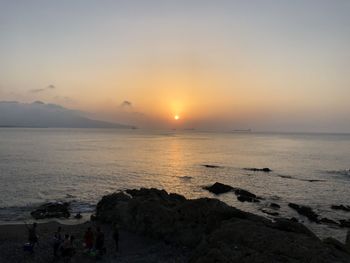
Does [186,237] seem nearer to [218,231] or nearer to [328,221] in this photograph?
[218,231]

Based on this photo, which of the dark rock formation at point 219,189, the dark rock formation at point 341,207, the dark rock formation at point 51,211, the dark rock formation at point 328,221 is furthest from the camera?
the dark rock formation at point 219,189

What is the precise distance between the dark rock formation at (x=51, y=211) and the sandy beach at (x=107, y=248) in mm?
8145

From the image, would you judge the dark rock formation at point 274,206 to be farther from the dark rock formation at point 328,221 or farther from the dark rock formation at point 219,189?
the dark rock formation at point 219,189

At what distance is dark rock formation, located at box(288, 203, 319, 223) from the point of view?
45.6 metres

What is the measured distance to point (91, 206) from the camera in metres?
48.7

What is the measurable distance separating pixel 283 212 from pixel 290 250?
31393 millimetres

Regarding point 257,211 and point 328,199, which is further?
point 328,199

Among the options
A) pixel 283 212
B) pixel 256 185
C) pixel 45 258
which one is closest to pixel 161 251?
pixel 45 258

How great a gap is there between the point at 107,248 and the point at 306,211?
1225 inches

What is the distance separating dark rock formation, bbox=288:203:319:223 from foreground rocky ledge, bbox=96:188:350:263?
18.2 metres

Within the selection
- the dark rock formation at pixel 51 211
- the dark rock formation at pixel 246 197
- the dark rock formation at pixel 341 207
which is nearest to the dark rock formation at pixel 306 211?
the dark rock formation at pixel 341 207

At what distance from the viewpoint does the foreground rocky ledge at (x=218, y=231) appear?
1897cm

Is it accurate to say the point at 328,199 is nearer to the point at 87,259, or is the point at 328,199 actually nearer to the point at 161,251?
the point at 161,251

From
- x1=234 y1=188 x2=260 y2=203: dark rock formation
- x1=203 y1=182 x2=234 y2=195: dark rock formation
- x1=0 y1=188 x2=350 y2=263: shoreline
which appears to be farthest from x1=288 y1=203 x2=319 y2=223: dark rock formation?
x1=0 y1=188 x2=350 y2=263: shoreline
